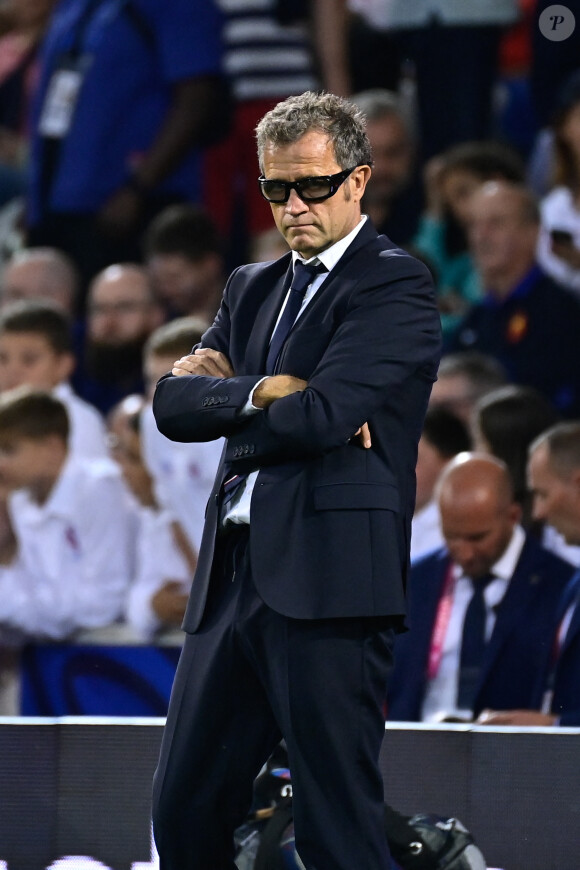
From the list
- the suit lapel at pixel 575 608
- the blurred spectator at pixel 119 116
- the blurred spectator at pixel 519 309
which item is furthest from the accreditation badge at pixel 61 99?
the suit lapel at pixel 575 608

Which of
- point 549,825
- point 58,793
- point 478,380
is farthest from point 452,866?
point 478,380

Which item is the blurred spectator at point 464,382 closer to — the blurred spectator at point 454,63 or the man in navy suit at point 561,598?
the man in navy suit at point 561,598

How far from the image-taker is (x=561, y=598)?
4094 millimetres

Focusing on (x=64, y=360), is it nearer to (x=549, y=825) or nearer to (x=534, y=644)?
(x=534, y=644)

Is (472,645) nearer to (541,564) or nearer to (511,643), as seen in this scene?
(511,643)

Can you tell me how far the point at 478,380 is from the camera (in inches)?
194

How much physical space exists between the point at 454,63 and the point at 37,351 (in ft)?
6.27

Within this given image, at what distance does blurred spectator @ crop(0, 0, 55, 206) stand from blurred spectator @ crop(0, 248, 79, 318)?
18.5 inches

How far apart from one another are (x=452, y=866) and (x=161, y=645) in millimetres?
2094

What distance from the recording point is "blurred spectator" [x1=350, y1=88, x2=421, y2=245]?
523 centimetres

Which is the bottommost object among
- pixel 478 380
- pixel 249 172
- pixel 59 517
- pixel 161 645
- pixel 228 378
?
pixel 161 645

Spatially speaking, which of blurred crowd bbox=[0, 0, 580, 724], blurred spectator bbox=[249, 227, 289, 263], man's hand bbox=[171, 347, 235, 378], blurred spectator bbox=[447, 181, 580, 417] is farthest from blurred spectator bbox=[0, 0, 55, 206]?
man's hand bbox=[171, 347, 235, 378]

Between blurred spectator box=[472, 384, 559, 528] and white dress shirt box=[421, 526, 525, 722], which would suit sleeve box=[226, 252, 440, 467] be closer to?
white dress shirt box=[421, 526, 525, 722]

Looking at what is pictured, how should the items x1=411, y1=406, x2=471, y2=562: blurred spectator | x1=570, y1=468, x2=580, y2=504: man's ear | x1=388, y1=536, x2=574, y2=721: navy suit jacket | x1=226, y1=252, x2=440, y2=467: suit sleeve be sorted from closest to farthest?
1. x1=226, y1=252, x2=440, y2=467: suit sleeve
2. x1=388, y1=536, x2=574, y2=721: navy suit jacket
3. x1=570, y1=468, x2=580, y2=504: man's ear
4. x1=411, y1=406, x2=471, y2=562: blurred spectator
